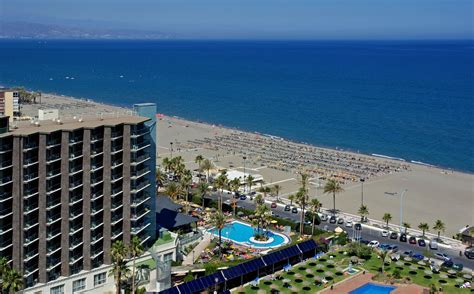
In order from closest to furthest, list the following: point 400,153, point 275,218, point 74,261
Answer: point 74,261, point 275,218, point 400,153

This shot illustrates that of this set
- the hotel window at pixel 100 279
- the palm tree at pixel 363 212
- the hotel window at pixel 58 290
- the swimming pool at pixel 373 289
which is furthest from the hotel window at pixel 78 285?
the palm tree at pixel 363 212

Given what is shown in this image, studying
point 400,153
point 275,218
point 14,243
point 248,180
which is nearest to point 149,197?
point 14,243

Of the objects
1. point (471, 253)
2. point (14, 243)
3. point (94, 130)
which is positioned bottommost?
point (471, 253)

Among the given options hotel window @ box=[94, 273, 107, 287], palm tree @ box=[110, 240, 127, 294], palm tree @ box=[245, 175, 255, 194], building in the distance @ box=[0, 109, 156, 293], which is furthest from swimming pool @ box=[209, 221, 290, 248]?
palm tree @ box=[110, 240, 127, 294]

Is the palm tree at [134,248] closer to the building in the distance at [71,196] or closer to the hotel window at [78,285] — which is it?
the building in the distance at [71,196]

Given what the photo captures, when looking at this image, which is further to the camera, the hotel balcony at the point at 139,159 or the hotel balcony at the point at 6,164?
the hotel balcony at the point at 139,159

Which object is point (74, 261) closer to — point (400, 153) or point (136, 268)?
point (136, 268)

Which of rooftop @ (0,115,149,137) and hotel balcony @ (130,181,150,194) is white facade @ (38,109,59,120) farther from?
hotel balcony @ (130,181,150,194)
